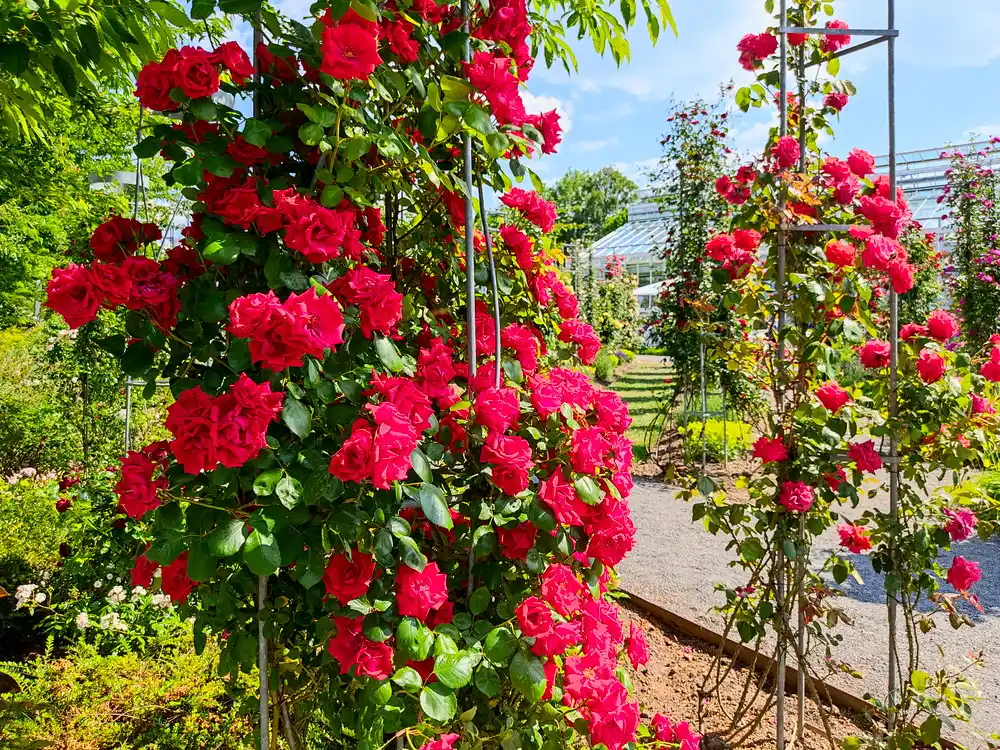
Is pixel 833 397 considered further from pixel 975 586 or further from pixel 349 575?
pixel 975 586

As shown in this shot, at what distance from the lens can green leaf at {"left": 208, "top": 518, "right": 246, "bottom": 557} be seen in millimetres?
962

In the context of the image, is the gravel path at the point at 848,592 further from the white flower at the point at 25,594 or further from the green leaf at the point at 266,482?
the white flower at the point at 25,594

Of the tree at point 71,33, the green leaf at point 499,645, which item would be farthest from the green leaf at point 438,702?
the tree at point 71,33

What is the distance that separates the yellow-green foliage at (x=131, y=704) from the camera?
Result: 2.18 metres

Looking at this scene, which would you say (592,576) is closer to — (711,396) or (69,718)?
(69,718)

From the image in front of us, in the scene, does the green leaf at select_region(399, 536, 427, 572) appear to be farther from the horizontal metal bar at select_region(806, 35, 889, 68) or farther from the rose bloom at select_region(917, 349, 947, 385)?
the horizontal metal bar at select_region(806, 35, 889, 68)

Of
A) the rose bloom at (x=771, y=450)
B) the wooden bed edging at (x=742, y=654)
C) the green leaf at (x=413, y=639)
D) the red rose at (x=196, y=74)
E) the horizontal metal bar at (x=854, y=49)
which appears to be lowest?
the wooden bed edging at (x=742, y=654)

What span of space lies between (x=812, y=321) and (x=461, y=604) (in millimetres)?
1450

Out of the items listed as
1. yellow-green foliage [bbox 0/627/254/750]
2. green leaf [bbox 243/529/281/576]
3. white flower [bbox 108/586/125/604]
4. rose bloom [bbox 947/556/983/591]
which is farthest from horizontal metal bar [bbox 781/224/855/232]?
white flower [bbox 108/586/125/604]

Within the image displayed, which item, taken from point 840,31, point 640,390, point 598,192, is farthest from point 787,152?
point 598,192

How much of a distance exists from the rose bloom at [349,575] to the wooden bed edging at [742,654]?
5.29ft

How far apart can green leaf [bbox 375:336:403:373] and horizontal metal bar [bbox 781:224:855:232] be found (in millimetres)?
1546

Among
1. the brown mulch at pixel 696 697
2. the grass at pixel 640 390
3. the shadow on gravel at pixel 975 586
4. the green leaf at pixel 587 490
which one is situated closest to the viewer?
the green leaf at pixel 587 490

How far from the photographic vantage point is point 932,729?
60.1 inches
